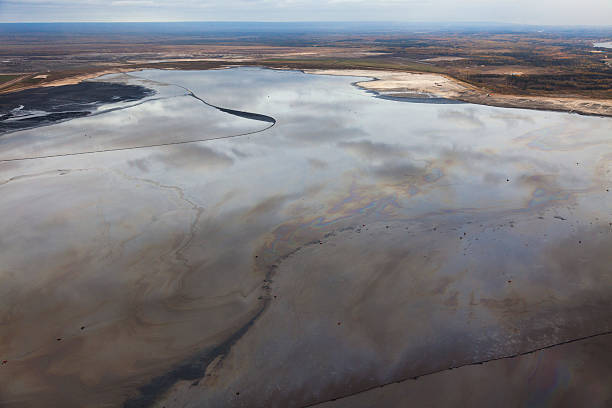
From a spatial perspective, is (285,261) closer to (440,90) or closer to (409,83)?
(440,90)

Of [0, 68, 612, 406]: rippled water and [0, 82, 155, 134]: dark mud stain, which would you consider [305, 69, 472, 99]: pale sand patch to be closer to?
[0, 68, 612, 406]: rippled water

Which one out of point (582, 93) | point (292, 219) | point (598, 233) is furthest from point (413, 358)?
point (582, 93)

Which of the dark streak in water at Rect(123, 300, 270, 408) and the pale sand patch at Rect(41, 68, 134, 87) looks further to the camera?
the pale sand patch at Rect(41, 68, 134, 87)

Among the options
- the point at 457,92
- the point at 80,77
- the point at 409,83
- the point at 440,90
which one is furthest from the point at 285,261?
the point at 80,77

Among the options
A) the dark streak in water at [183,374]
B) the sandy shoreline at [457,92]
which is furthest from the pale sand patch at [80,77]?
the dark streak in water at [183,374]

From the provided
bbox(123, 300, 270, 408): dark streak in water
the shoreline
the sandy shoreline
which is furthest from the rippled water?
the shoreline

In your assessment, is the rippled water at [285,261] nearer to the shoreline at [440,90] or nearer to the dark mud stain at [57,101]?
the dark mud stain at [57,101]

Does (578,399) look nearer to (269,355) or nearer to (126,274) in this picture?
(269,355)

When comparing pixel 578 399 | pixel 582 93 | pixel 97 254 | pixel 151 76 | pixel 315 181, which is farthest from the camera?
pixel 151 76
